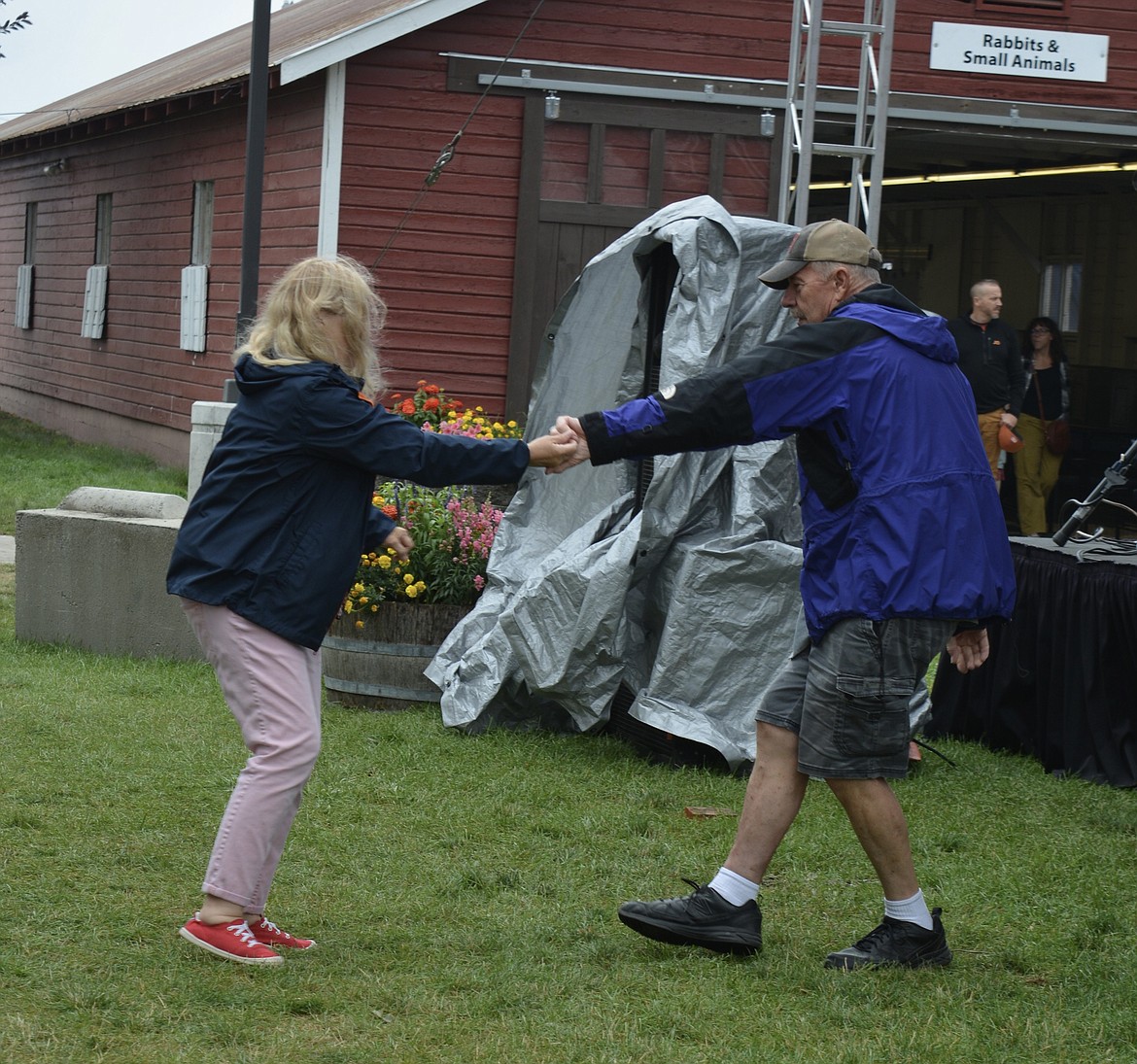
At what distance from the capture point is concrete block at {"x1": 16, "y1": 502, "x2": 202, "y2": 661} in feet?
25.8

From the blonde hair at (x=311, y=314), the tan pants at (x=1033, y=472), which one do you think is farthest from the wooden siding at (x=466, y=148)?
the blonde hair at (x=311, y=314)

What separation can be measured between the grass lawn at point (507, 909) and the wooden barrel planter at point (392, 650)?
8.8 inches

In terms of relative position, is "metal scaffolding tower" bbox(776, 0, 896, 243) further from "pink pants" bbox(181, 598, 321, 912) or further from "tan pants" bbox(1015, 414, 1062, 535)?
"pink pants" bbox(181, 598, 321, 912)

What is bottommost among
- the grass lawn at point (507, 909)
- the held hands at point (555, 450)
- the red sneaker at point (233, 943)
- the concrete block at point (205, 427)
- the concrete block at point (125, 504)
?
the grass lawn at point (507, 909)

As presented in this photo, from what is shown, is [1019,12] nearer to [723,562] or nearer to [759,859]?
[723,562]

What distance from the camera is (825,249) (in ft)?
13.5

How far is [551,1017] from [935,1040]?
2.85 ft

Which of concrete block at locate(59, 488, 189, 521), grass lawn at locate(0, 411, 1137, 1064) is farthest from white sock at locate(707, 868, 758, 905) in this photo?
concrete block at locate(59, 488, 189, 521)

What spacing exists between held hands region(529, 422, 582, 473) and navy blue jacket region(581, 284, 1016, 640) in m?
0.17

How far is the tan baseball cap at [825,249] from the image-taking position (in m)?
4.10

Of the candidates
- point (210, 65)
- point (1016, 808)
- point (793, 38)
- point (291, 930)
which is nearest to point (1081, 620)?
point (1016, 808)

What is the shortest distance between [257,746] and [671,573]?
8.74 feet

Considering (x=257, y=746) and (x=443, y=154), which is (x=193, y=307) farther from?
(x=257, y=746)

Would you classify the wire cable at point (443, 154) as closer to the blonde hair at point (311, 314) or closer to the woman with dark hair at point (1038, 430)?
the woman with dark hair at point (1038, 430)
